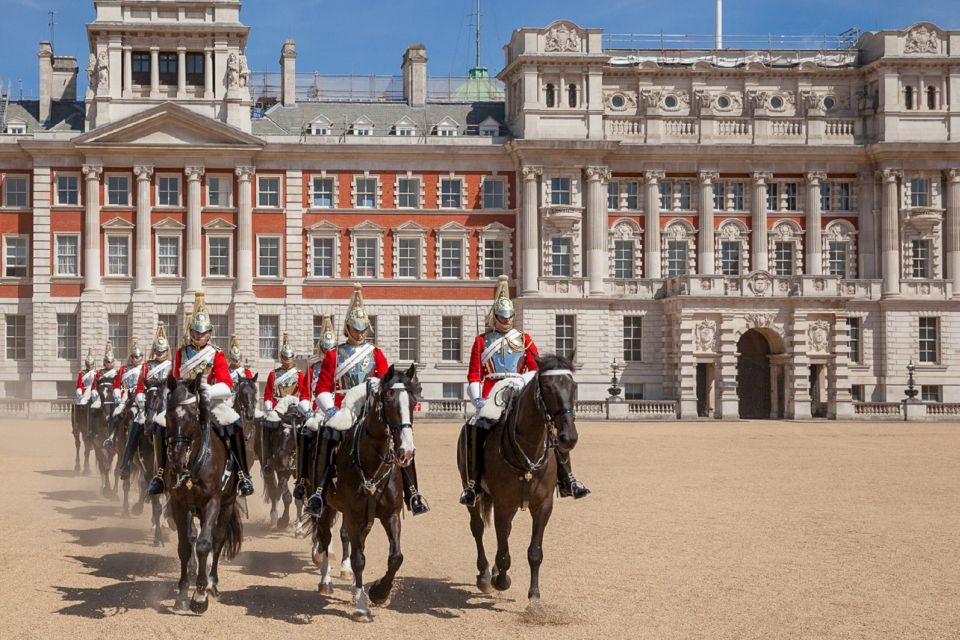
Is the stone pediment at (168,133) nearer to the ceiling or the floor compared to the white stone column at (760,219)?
nearer to the ceiling

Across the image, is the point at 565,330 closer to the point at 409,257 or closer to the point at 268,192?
the point at 409,257

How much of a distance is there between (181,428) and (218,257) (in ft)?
142

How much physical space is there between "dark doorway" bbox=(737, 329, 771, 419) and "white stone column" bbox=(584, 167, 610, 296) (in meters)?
7.82

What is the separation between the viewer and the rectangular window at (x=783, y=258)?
185 feet

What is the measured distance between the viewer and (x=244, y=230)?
54.0m

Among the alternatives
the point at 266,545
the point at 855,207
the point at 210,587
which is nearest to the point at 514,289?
the point at 855,207

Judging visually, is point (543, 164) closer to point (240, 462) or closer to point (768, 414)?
point (768, 414)

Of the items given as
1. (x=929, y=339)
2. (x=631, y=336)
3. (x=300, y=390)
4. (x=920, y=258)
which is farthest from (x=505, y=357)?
Answer: (x=920, y=258)

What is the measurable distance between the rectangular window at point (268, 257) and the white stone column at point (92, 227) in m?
7.58

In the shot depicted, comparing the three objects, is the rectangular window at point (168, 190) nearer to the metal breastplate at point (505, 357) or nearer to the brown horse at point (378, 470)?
the metal breastplate at point (505, 357)

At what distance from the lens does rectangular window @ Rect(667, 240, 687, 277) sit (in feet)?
184

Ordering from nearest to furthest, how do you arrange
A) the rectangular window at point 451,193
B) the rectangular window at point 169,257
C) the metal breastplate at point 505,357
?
1. the metal breastplate at point 505,357
2. the rectangular window at point 169,257
3. the rectangular window at point 451,193

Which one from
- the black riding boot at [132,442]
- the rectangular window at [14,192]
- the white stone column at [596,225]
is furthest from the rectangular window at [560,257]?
the black riding boot at [132,442]

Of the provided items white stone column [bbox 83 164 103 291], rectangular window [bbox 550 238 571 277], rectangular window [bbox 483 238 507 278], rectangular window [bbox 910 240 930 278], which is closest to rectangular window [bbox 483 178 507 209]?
rectangular window [bbox 483 238 507 278]
